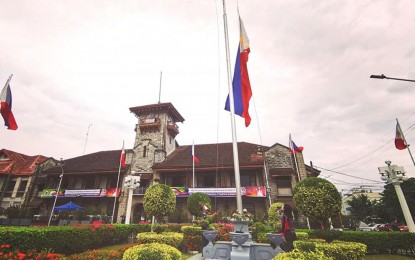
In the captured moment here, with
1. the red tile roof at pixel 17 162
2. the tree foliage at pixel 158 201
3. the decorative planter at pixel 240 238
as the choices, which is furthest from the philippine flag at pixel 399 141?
the red tile roof at pixel 17 162

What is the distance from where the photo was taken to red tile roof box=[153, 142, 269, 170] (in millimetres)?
24172

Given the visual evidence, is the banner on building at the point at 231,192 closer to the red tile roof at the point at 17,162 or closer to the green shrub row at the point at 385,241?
the green shrub row at the point at 385,241

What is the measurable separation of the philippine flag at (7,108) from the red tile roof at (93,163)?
657 inches

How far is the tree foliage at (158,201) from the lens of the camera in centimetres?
1221

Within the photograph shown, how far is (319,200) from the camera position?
355 inches

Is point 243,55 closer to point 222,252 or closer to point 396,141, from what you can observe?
point 222,252

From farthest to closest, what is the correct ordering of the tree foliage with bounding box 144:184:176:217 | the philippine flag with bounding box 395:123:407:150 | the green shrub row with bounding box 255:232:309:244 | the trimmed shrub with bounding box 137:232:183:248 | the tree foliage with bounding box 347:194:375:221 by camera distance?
the tree foliage with bounding box 347:194:375:221 < the philippine flag with bounding box 395:123:407:150 < the tree foliage with bounding box 144:184:176:217 < the green shrub row with bounding box 255:232:309:244 < the trimmed shrub with bounding box 137:232:183:248

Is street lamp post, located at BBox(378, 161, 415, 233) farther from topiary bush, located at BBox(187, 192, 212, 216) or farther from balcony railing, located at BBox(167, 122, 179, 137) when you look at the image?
balcony railing, located at BBox(167, 122, 179, 137)

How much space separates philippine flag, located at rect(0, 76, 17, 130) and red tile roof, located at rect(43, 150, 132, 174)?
1668 cm

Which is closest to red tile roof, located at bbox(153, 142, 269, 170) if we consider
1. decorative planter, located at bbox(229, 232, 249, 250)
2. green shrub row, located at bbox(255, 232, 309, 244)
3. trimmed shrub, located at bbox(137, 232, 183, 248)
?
green shrub row, located at bbox(255, 232, 309, 244)

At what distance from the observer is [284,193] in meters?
22.1

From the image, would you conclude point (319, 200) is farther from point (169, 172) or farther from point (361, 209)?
point (361, 209)

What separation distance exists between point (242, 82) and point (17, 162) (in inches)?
1492

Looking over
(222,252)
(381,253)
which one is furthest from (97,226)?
(381,253)
